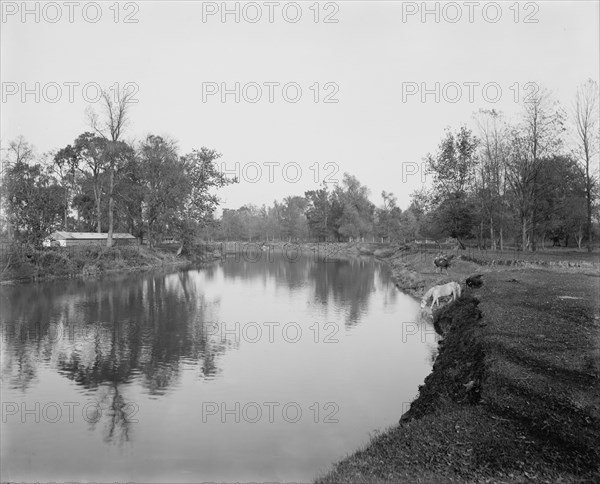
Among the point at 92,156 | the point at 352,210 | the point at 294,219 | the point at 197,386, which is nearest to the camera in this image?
the point at 197,386

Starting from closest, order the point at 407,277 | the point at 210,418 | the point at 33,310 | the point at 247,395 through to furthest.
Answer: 1. the point at 210,418
2. the point at 247,395
3. the point at 33,310
4. the point at 407,277

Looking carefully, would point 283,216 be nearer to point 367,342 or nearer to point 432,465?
point 367,342

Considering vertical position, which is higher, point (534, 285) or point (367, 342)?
point (534, 285)

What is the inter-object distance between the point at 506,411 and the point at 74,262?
1556 inches

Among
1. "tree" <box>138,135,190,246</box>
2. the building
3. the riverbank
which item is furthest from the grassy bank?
the riverbank

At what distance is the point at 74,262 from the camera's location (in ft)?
129

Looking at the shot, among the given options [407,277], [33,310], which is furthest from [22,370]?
[407,277]

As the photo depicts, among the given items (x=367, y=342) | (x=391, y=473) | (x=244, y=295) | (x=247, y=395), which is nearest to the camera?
(x=391, y=473)

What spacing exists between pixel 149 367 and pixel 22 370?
3.66 m

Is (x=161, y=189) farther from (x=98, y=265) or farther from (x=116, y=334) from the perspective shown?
(x=116, y=334)

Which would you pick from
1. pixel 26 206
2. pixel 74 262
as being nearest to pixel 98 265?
pixel 74 262

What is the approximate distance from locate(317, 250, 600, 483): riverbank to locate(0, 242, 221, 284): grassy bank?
106 ft

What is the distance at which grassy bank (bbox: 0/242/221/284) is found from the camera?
33.4 m

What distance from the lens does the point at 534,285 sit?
19.0m
